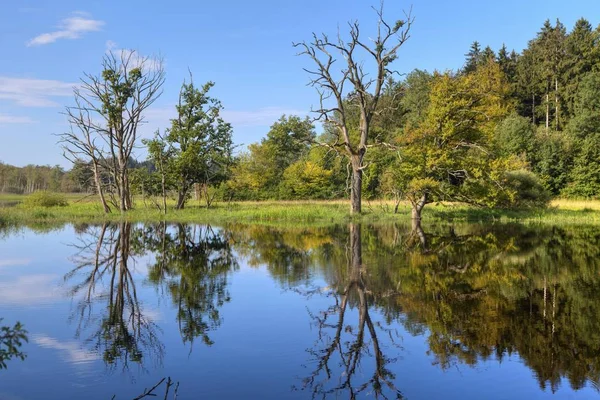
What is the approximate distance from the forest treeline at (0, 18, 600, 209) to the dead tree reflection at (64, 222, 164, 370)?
19440 millimetres

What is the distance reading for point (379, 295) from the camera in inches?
448

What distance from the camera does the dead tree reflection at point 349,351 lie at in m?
6.53

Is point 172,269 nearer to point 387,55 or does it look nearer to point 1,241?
point 1,241

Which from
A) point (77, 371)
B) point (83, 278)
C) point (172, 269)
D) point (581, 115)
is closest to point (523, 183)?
point (581, 115)

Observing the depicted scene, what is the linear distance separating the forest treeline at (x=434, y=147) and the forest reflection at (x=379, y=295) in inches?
412

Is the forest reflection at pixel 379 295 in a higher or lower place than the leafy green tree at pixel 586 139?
lower

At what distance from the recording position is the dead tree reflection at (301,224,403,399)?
6.53m

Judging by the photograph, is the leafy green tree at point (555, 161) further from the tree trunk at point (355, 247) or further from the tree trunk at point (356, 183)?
the tree trunk at point (355, 247)

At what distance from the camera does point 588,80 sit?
57.0 meters

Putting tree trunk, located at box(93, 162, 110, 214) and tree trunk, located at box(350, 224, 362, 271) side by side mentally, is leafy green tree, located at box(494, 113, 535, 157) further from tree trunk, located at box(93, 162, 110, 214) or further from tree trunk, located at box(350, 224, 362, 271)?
tree trunk, located at box(93, 162, 110, 214)

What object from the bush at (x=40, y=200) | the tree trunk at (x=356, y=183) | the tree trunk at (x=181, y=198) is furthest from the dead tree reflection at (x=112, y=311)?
the bush at (x=40, y=200)

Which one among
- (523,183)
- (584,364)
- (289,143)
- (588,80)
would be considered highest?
(588,80)

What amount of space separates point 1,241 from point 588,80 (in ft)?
194

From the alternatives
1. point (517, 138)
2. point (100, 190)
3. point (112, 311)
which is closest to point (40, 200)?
point (100, 190)
